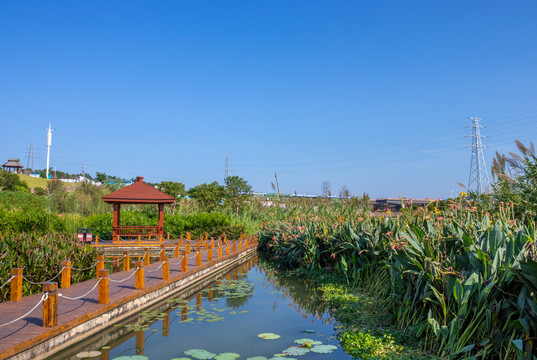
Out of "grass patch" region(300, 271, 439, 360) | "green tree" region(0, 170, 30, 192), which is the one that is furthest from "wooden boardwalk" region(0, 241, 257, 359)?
"green tree" region(0, 170, 30, 192)

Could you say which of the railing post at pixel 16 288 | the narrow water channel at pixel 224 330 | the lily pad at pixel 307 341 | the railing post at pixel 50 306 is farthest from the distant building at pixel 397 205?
the railing post at pixel 16 288

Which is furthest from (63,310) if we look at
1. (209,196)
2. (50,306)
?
(209,196)

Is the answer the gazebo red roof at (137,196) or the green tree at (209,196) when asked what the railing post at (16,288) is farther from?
the green tree at (209,196)

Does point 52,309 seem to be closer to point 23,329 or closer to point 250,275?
point 23,329

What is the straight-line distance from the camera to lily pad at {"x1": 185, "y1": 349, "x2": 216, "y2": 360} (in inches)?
229

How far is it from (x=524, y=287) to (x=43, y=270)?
9084 mm

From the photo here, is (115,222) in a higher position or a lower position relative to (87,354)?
higher

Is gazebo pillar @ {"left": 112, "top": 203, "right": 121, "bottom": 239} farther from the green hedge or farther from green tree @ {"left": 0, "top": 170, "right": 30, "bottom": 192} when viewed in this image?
green tree @ {"left": 0, "top": 170, "right": 30, "bottom": 192}

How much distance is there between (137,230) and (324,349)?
693 inches

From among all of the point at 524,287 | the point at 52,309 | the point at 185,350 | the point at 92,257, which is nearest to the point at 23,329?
the point at 52,309

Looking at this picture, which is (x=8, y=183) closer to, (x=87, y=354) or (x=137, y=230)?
(x=137, y=230)

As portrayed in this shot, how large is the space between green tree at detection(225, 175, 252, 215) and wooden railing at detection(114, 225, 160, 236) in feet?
27.7

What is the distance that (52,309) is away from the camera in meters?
5.83

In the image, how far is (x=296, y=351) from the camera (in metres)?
6.08
